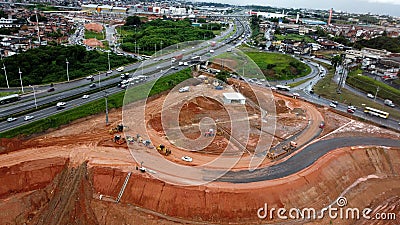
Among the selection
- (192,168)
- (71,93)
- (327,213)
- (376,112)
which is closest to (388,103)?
(376,112)

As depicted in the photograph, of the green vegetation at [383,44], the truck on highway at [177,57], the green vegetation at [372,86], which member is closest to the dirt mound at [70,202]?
the truck on highway at [177,57]

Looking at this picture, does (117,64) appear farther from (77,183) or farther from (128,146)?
(77,183)

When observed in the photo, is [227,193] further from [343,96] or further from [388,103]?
[388,103]

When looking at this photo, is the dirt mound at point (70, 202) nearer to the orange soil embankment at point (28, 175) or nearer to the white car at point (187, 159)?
the orange soil embankment at point (28, 175)

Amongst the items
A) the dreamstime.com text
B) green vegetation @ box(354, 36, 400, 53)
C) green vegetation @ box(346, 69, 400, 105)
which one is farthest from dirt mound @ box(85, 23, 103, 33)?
the dreamstime.com text

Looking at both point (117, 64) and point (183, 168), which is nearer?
point (183, 168)

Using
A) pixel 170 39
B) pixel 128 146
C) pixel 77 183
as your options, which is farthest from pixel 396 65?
pixel 77 183
